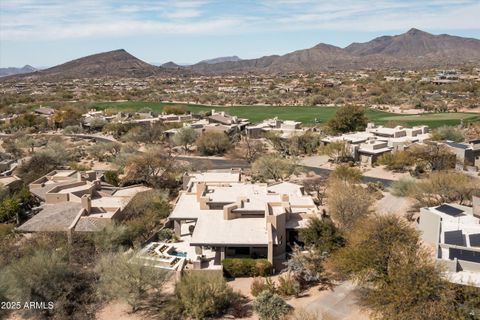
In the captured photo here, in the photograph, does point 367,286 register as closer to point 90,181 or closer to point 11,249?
point 11,249

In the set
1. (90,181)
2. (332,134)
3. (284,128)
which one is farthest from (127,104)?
(90,181)

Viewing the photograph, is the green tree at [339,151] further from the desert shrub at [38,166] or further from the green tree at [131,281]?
the green tree at [131,281]

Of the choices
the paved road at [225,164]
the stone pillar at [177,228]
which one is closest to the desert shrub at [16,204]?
the stone pillar at [177,228]

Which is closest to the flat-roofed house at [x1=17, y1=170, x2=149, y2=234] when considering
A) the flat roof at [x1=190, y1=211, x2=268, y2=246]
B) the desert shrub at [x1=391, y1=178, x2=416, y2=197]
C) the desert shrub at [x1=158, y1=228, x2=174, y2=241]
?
the desert shrub at [x1=158, y1=228, x2=174, y2=241]

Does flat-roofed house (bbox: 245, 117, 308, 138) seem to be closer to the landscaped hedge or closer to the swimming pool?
the swimming pool

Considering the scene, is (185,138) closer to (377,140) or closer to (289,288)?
(377,140)
